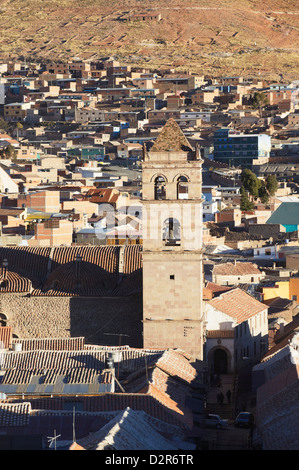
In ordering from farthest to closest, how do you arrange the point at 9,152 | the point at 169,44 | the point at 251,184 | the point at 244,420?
the point at 169,44
the point at 9,152
the point at 251,184
the point at 244,420

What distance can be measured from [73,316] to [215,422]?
27.9 ft

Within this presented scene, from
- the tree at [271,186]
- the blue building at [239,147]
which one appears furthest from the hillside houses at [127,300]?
the blue building at [239,147]

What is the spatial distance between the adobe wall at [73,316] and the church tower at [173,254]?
5.62 ft

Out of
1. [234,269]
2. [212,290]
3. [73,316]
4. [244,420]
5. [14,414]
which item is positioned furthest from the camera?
[234,269]

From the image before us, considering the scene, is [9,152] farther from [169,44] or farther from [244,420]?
[169,44]

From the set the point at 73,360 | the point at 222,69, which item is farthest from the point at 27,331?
the point at 222,69

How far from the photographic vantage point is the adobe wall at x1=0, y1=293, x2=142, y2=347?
3538 cm

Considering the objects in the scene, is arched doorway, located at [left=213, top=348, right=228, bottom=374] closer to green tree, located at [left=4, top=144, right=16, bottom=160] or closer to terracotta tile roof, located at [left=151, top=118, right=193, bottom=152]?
terracotta tile roof, located at [left=151, top=118, right=193, bottom=152]

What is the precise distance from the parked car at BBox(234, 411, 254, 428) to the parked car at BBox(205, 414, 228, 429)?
0.27 meters

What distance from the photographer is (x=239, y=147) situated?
361ft

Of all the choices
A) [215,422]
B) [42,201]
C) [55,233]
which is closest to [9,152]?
[42,201]

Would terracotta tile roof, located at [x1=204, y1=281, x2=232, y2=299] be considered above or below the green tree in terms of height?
above

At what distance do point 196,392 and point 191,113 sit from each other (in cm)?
9940

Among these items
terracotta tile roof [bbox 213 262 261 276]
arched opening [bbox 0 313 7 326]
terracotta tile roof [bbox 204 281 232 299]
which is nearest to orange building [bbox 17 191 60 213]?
terracotta tile roof [bbox 213 262 261 276]
